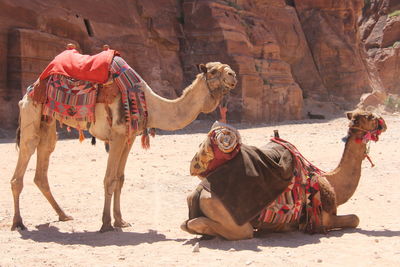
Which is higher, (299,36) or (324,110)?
(299,36)

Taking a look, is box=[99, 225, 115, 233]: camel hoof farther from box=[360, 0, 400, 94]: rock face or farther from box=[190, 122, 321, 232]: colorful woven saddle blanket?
box=[360, 0, 400, 94]: rock face

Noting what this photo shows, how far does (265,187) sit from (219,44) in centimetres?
1872

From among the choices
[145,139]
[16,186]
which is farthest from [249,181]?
[16,186]

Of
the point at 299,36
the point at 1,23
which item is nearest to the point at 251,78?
the point at 299,36

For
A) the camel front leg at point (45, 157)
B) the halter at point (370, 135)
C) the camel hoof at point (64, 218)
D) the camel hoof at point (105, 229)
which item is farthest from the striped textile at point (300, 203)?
the camel front leg at point (45, 157)

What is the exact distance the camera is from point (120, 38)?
2030cm

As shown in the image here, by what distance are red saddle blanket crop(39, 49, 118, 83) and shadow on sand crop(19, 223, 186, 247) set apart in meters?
1.77

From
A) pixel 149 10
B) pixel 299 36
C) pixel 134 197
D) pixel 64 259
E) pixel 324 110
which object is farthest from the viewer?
pixel 299 36

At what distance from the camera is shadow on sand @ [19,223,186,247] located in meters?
4.97

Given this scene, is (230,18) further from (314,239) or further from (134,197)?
(314,239)

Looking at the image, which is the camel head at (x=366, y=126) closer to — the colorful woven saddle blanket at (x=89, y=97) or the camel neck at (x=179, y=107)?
the camel neck at (x=179, y=107)

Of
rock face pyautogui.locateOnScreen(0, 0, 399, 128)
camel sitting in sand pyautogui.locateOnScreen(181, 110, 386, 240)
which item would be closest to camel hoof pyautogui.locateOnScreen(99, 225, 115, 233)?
camel sitting in sand pyautogui.locateOnScreen(181, 110, 386, 240)

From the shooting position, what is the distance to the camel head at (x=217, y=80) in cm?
529

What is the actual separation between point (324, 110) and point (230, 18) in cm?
843
